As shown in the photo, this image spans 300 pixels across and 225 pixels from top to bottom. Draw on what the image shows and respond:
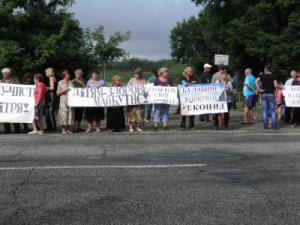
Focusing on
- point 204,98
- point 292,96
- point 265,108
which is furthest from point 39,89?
point 292,96

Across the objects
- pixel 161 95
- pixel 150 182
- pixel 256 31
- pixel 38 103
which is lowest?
pixel 150 182

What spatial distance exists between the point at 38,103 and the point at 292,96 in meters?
7.74

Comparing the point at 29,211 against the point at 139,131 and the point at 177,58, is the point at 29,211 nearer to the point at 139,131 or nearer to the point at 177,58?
the point at 139,131

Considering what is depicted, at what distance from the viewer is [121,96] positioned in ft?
49.2

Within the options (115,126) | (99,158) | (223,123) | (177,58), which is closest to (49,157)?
(99,158)

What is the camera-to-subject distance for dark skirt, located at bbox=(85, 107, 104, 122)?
14938 mm

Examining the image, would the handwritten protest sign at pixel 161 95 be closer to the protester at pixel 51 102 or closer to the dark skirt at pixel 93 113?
the dark skirt at pixel 93 113

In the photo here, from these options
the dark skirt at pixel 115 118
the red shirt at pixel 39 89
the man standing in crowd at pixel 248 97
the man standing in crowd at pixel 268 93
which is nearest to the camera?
the red shirt at pixel 39 89

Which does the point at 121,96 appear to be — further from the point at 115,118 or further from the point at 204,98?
the point at 204,98

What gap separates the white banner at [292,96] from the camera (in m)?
16.6

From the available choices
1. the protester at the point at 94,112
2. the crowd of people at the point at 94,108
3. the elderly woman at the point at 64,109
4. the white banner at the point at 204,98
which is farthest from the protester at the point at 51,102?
the white banner at the point at 204,98

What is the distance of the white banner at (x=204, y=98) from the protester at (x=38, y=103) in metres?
3.94

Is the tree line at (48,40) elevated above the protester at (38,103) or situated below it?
above

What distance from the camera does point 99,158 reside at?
974 centimetres
